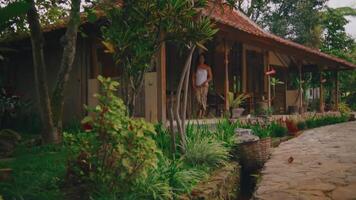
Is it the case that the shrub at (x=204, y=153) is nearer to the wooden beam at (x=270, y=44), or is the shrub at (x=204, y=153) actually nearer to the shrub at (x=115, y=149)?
the shrub at (x=115, y=149)

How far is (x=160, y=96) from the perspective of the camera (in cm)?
882

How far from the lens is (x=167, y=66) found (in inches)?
524

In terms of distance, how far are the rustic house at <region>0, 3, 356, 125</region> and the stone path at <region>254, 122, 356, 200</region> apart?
2830 mm


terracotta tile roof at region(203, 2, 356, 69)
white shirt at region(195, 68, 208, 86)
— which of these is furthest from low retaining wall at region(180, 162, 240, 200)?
white shirt at region(195, 68, 208, 86)

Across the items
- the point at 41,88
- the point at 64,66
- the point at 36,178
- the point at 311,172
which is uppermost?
the point at 64,66

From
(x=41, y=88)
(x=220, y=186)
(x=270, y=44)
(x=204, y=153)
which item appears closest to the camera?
(x=220, y=186)

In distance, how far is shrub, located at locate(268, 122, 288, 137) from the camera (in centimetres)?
948

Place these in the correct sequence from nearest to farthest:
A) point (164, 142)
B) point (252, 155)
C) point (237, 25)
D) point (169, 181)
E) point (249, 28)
Answer: point (169, 181) < point (164, 142) < point (252, 155) < point (237, 25) < point (249, 28)

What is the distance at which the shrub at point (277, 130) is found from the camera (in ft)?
31.1

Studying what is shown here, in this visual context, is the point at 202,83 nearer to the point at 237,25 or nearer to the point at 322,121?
the point at 237,25

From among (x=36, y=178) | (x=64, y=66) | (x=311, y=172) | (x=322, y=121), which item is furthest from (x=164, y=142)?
(x=322, y=121)

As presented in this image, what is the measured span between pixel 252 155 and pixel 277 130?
10.4 feet

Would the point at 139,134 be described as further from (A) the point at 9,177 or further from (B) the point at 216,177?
(B) the point at 216,177

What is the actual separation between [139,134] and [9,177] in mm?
1271
